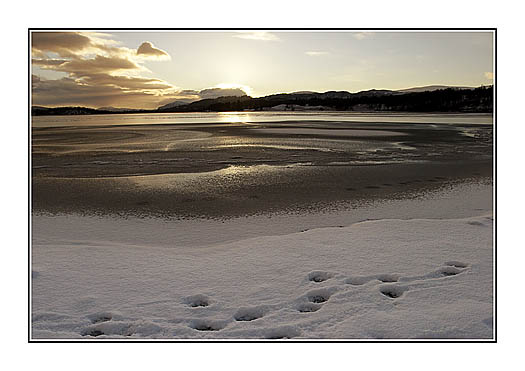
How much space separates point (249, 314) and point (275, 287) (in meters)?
0.51

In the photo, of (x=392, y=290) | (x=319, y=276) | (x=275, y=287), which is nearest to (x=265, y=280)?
(x=275, y=287)

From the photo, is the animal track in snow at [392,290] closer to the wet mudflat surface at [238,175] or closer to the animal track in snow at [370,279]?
the animal track in snow at [370,279]

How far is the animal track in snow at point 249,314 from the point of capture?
3938 mm

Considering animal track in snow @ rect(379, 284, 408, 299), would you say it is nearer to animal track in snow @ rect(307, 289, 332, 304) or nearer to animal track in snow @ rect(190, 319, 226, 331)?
animal track in snow @ rect(307, 289, 332, 304)

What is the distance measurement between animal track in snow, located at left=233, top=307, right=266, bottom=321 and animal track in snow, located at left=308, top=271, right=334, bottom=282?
80 cm

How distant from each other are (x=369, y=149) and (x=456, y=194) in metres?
6.71

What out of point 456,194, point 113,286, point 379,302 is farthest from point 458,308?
point 456,194

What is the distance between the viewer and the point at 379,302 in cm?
406

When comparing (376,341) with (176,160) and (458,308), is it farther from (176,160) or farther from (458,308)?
(176,160)

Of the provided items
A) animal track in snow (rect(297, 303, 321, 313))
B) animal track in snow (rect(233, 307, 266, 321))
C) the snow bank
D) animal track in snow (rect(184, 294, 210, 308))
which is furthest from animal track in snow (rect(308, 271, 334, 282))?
animal track in snow (rect(184, 294, 210, 308))

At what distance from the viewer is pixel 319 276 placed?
4.66 metres

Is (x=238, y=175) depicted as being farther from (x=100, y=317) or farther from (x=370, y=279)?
(x=100, y=317)

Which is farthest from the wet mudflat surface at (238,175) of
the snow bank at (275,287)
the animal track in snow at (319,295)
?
the animal track in snow at (319,295)

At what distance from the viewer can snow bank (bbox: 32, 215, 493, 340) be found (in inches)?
147
